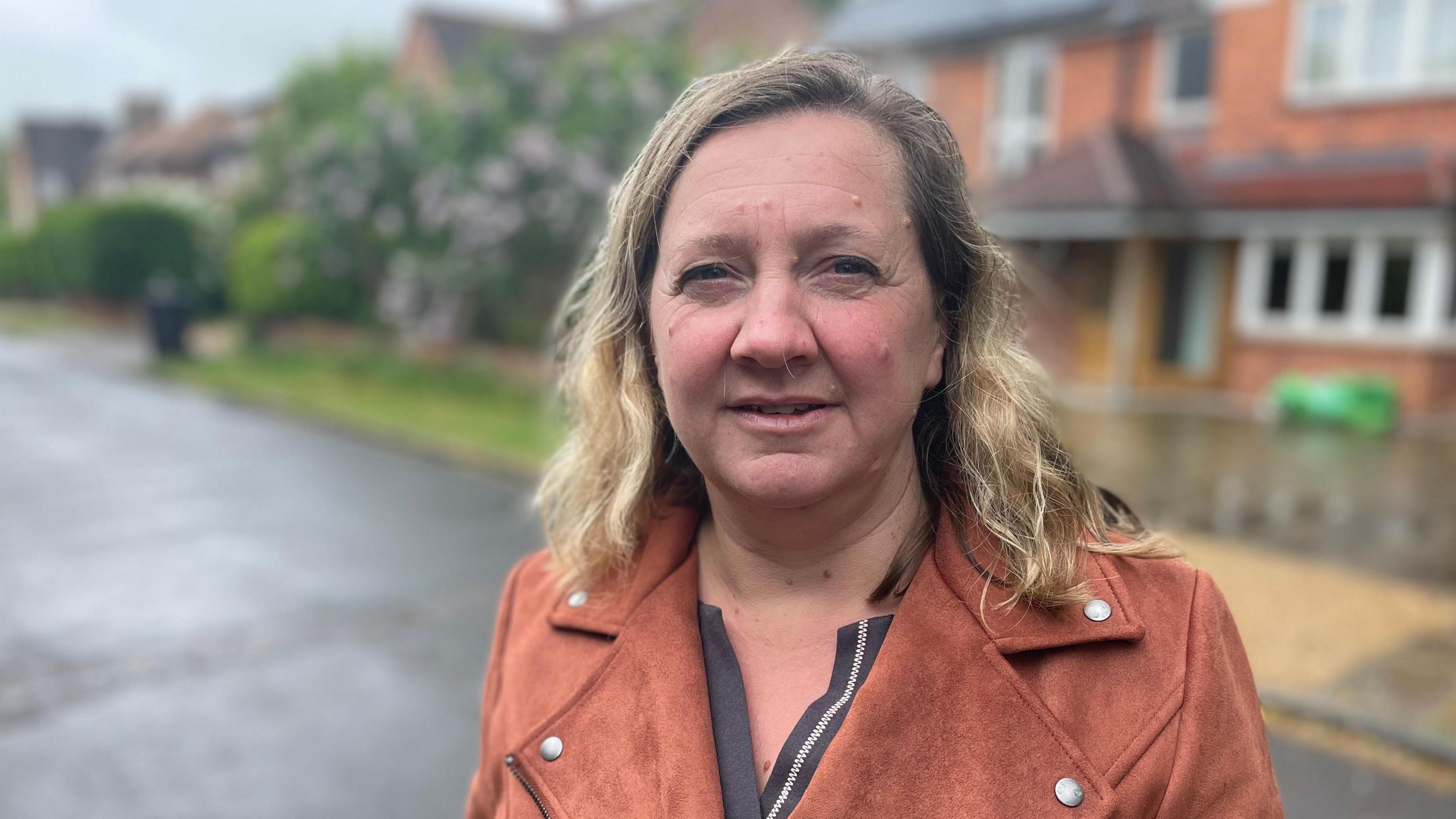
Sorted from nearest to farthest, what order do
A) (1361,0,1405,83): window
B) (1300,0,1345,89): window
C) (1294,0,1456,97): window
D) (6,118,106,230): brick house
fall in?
1. (1294,0,1456,97): window
2. (1361,0,1405,83): window
3. (1300,0,1345,89): window
4. (6,118,106,230): brick house

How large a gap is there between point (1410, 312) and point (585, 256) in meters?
15.4

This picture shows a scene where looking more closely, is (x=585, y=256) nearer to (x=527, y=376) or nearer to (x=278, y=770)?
(x=278, y=770)

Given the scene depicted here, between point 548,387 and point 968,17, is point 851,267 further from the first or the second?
point 968,17

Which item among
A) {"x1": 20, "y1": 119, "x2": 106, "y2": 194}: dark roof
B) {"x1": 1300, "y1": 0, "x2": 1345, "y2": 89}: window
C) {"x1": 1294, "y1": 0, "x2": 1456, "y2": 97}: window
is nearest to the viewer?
{"x1": 1294, "y1": 0, "x2": 1456, "y2": 97}: window

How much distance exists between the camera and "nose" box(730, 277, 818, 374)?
1450 millimetres

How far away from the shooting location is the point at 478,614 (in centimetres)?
651

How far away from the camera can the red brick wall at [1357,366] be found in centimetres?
1415

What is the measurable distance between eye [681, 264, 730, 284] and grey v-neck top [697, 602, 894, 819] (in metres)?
0.57

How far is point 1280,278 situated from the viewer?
619 inches

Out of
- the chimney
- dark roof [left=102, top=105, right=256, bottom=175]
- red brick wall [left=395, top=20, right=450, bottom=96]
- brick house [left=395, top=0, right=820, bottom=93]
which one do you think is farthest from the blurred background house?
the chimney

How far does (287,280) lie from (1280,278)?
53.5 feet

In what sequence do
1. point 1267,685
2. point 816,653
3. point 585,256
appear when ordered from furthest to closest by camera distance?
point 1267,685 → point 585,256 → point 816,653

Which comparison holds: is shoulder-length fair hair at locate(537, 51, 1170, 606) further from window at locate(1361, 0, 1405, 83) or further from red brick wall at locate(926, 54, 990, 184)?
red brick wall at locate(926, 54, 990, 184)

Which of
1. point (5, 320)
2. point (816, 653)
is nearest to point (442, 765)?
point (816, 653)
